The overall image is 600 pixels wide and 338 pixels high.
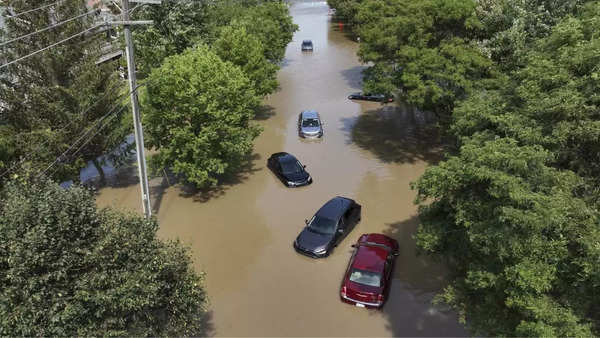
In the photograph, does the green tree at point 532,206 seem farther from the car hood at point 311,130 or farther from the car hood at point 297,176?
the car hood at point 311,130

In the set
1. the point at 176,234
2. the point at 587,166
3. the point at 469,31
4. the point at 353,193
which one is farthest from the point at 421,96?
the point at 176,234

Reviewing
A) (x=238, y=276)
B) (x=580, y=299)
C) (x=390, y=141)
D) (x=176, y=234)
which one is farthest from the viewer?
(x=390, y=141)

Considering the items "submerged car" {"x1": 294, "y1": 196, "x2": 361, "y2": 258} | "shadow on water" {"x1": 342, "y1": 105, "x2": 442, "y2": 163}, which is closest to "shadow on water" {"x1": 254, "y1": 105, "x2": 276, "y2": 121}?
"shadow on water" {"x1": 342, "y1": 105, "x2": 442, "y2": 163}

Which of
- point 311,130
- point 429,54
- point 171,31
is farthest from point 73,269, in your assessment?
point 311,130

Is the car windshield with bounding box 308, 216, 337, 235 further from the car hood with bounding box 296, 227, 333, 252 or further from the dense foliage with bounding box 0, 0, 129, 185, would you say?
the dense foliage with bounding box 0, 0, 129, 185

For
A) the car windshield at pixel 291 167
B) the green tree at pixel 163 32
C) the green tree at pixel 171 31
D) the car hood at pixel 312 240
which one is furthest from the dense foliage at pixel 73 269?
the green tree at pixel 171 31

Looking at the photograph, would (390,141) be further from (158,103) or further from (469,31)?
→ (158,103)
